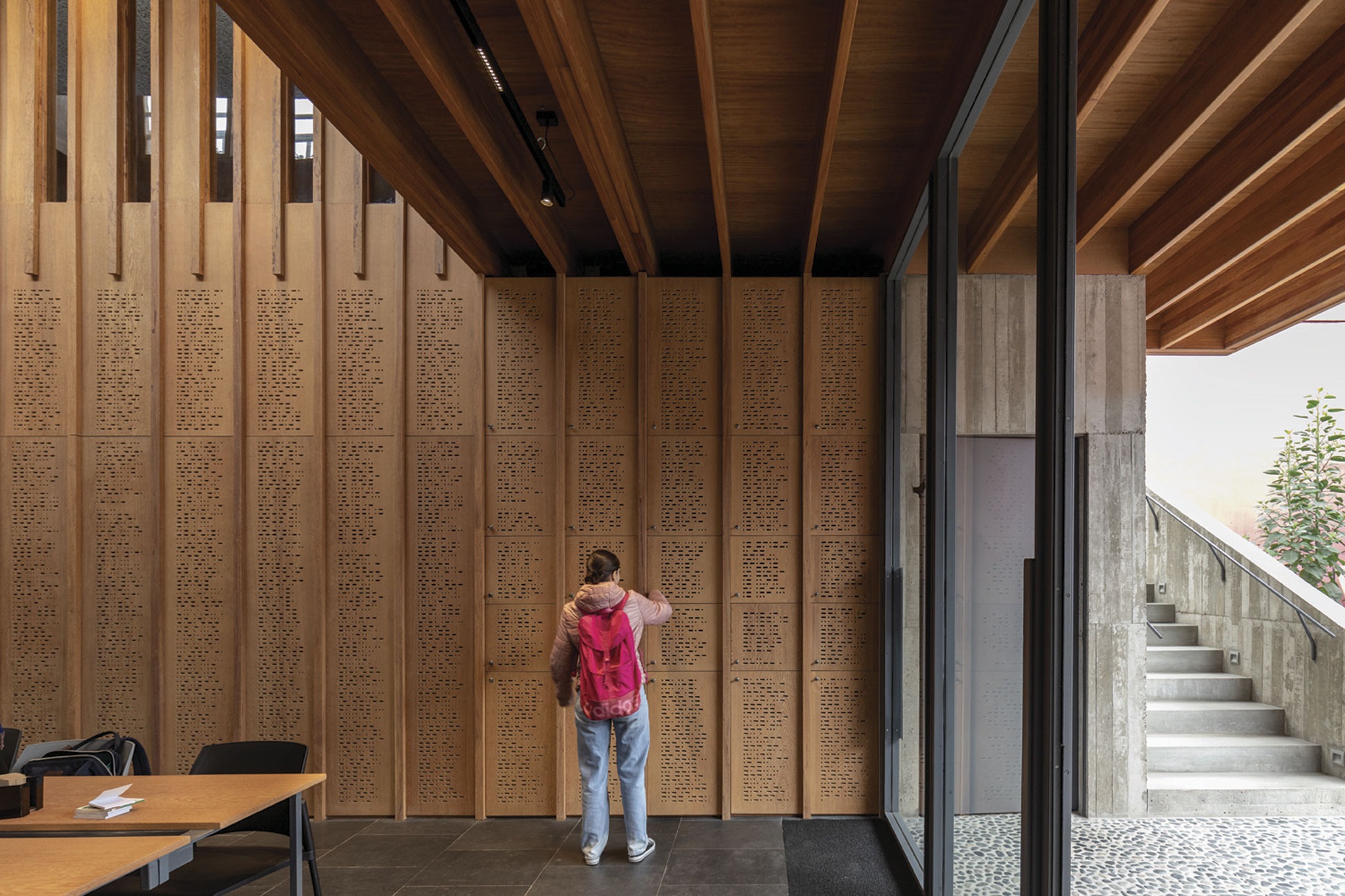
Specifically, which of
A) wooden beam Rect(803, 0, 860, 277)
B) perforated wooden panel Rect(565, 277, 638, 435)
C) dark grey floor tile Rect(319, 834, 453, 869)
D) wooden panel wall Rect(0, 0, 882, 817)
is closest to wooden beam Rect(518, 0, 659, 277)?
perforated wooden panel Rect(565, 277, 638, 435)

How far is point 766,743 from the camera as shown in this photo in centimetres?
536

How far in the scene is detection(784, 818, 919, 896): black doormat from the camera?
13.9 feet

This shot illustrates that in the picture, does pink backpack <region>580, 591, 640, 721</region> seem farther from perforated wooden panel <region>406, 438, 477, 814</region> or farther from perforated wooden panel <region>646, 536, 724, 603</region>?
perforated wooden panel <region>406, 438, 477, 814</region>

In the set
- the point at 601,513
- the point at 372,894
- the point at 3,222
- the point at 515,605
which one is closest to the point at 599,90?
the point at 601,513

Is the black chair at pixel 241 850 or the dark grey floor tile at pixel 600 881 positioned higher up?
the black chair at pixel 241 850

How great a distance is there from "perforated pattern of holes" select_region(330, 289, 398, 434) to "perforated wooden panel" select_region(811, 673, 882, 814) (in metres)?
3.31

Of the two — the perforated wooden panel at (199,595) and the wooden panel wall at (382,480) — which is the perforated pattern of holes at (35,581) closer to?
the wooden panel wall at (382,480)

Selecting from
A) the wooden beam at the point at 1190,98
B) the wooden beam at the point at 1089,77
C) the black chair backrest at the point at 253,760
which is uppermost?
the wooden beam at the point at 1089,77

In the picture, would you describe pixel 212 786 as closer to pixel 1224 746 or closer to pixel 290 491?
pixel 290 491

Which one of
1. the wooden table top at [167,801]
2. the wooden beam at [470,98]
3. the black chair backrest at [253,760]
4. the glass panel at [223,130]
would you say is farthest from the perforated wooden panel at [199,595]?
the wooden beam at [470,98]

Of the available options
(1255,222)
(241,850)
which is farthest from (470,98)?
(241,850)

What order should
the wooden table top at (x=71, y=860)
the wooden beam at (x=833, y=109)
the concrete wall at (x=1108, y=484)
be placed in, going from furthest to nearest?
1. the wooden beam at (x=833, y=109)
2. the wooden table top at (x=71, y=860)
3. the concrete wall at (x=1108, y=484)

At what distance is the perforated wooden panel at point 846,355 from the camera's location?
5.43 m

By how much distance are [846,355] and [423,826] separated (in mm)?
3939
